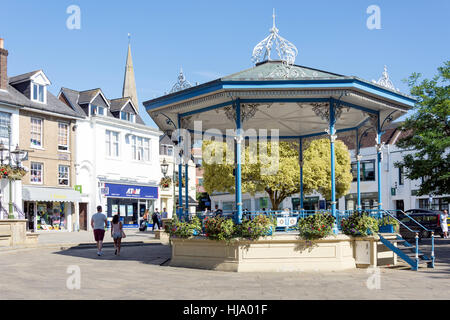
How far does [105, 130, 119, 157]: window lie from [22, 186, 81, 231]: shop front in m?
4.98

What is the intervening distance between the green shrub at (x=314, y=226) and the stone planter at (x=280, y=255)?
16 cm

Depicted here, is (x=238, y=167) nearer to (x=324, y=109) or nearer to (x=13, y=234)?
(x=324, y=109)

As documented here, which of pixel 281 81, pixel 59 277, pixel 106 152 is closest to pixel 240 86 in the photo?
pixel 281 81

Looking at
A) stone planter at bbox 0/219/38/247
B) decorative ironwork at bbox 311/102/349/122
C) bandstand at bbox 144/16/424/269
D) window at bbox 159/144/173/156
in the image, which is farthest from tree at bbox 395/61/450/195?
window at bbox 159/144/173/156

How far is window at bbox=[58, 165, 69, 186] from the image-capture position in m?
37.8

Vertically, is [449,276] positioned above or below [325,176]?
below

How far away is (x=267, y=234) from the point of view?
41.7ft

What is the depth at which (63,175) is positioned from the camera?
38.2m

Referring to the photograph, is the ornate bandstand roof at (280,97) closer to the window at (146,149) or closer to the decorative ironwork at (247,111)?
the decorative ironwork at (247,111)
